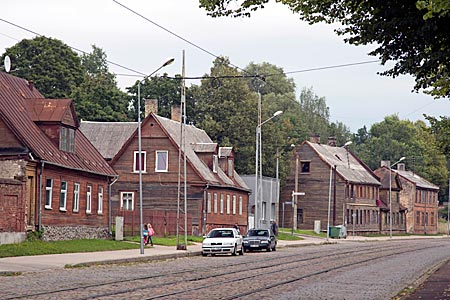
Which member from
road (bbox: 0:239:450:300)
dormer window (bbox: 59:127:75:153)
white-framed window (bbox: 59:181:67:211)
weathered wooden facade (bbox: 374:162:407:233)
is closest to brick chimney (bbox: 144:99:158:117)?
dormer window (bbox: 59:127:75:153)

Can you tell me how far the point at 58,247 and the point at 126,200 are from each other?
2838cm

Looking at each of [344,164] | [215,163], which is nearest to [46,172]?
[215,163]

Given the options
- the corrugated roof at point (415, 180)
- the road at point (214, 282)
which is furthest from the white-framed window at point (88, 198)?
the corrugated roof at point (415, 180)

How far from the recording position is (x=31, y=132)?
4303 cm

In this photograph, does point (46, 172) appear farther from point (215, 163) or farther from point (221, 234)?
point (215, 163)

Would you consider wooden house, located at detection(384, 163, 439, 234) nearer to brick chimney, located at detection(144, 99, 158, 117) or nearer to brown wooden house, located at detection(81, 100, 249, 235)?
brick chimney, located at detection(144, 99, 158, 117)

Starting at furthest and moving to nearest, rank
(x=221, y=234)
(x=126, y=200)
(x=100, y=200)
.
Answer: (x=126, y=200), (x=100, y=200), (x=221, y=234)

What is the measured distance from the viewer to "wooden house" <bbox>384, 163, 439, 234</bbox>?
122938 mm

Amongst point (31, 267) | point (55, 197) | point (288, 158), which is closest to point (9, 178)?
point (55, 197)

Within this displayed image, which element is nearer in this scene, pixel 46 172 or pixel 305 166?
pixel 46 172

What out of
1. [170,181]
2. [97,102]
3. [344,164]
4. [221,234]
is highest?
[97,102]

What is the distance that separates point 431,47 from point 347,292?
784cm

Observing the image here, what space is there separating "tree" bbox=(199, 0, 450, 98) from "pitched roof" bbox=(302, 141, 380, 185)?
81.3 m

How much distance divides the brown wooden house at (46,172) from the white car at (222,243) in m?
7.27
